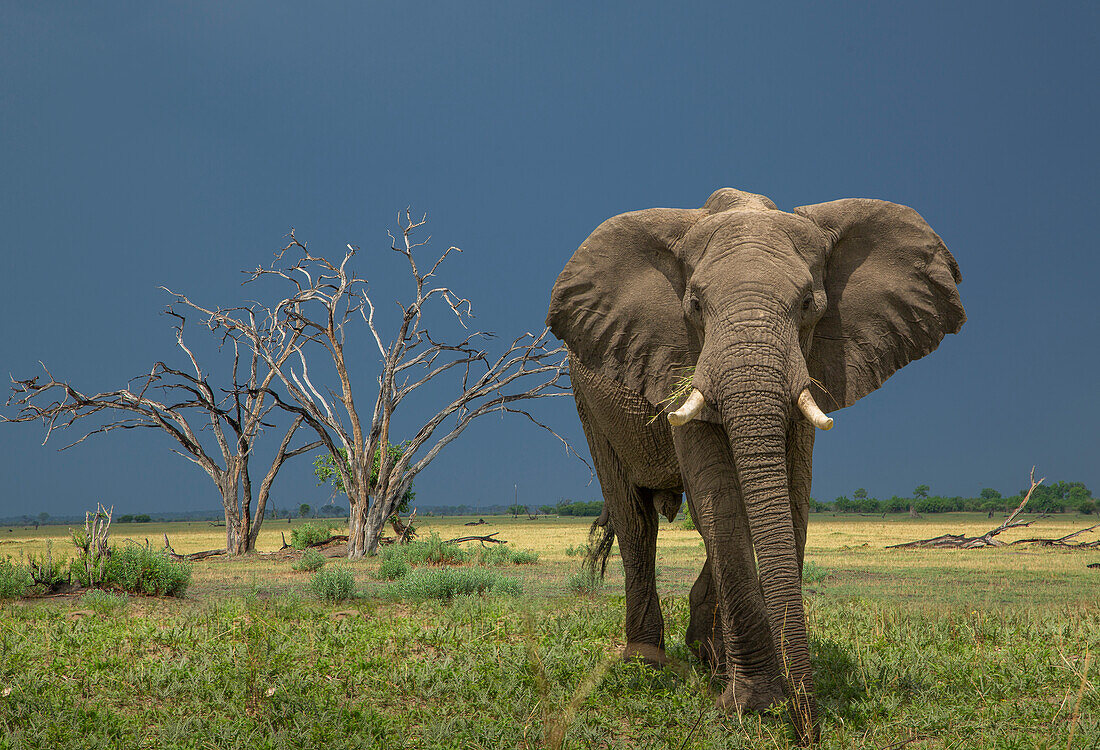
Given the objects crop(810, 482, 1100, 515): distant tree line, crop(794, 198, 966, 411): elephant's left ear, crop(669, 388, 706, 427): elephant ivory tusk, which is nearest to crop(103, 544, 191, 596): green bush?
crop(669, 388, 706, 427): elephant ivory tusk

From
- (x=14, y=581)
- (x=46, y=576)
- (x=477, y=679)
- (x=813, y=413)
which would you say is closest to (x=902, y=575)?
(x=477, y=679)

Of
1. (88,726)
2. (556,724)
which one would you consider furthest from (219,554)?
(556,724)

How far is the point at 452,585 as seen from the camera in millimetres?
11305

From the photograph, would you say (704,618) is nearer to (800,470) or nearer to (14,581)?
(800,470)

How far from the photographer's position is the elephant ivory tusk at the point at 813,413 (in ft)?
13.4

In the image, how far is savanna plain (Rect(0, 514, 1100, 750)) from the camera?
193 inches

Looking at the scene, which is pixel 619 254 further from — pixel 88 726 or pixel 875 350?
pixel 88 726

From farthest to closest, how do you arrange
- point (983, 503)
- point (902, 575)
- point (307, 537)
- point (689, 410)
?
point (983, 503), point (307, 537), point (902, 575), point (689, 410)

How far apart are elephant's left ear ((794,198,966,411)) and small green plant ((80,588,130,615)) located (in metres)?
8.74

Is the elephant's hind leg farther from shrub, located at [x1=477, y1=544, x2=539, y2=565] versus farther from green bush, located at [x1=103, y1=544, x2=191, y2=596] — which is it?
shrub, located at [x1=477, y1=544, x2=539, y2=565]

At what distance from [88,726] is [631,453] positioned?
4.36 metres

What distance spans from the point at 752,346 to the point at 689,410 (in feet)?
1.71

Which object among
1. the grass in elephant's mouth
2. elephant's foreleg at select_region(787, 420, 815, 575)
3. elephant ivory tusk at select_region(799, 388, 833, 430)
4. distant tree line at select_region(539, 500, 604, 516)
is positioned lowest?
distant tree line at select_region(539, 500, 604, 516)

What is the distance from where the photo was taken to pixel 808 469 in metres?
5.50
